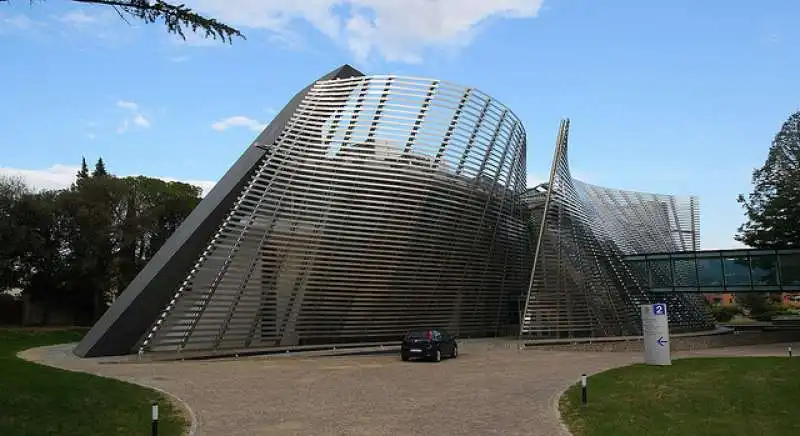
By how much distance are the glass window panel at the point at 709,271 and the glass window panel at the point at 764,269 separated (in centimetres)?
185

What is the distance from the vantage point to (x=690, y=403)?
11.7 m

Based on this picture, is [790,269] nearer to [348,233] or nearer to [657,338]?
[657,338]

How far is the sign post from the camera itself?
→ 1950 cm

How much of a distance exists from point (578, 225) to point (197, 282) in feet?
69.7

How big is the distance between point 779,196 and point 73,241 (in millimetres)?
51746

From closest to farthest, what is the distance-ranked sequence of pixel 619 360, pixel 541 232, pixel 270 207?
pixel 619 360 → pixel 270 207 → pixel 541 232

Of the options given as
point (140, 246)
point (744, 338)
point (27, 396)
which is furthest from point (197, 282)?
point (140, 246)

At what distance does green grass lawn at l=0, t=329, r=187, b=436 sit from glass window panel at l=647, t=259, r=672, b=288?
3481cm

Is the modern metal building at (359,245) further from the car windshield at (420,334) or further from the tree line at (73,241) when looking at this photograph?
the tree line at (73,241)

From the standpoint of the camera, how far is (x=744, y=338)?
35.1m

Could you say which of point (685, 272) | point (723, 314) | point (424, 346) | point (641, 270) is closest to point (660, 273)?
point (641, 270)

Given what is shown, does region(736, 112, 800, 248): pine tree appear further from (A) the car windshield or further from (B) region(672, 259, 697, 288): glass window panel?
(A) the car windshield

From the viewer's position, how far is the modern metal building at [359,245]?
24.8m

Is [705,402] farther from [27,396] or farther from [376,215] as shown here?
[376,215]
